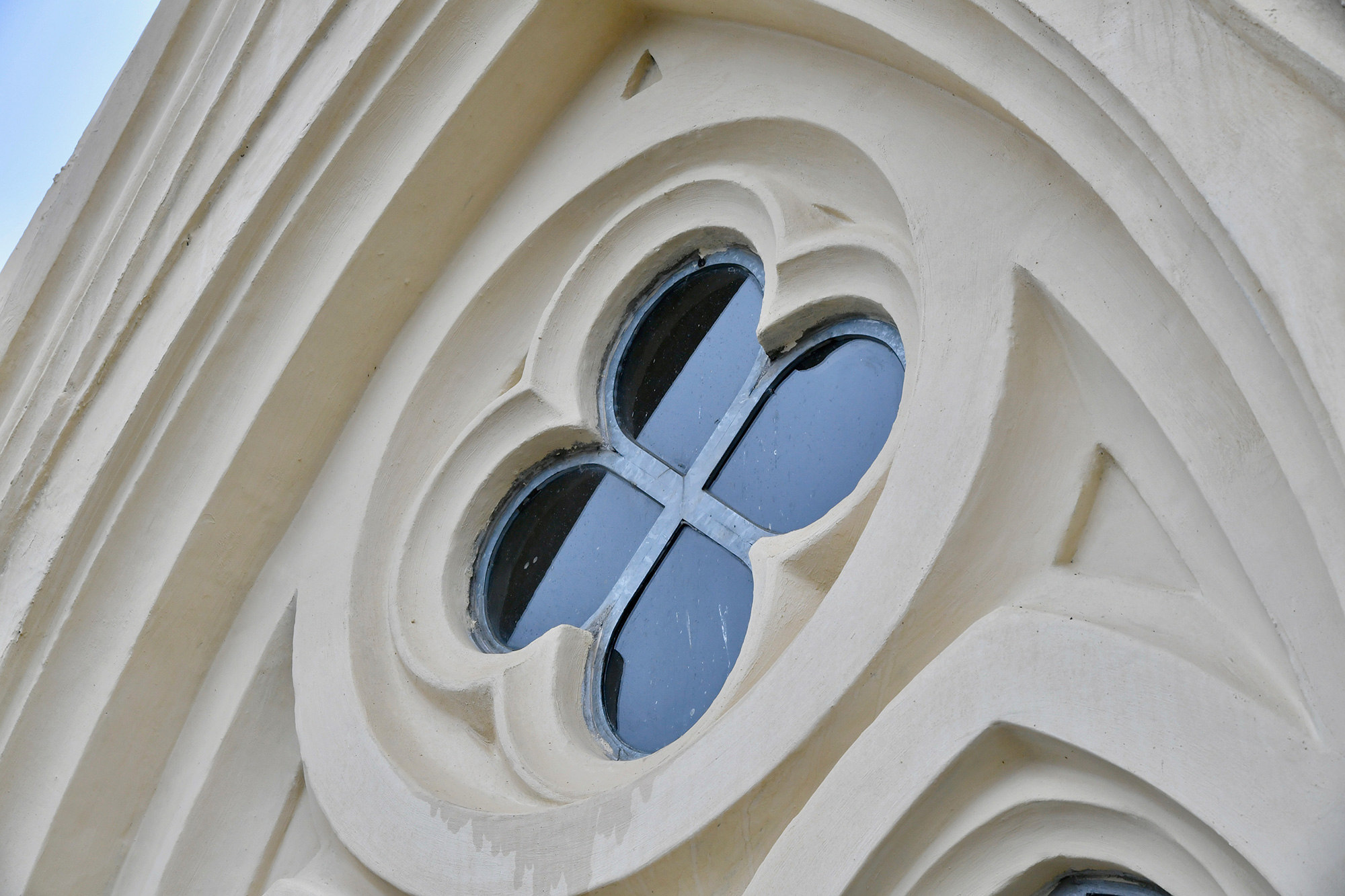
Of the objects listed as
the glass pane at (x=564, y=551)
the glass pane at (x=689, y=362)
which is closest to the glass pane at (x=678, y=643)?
the glass pane at (x=564, y=551)

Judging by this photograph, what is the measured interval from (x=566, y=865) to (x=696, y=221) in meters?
1.47

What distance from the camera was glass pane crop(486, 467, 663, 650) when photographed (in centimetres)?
267

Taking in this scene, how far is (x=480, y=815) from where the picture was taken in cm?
220

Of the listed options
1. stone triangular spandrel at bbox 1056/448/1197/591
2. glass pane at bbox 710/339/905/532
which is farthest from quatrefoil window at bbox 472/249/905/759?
stone triangular spandrel at bbox 1056/448/1197/591

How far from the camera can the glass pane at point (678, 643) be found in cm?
236

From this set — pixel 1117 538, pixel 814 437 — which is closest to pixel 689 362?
pixel 814 437

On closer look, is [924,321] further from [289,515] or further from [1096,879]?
[289,515]

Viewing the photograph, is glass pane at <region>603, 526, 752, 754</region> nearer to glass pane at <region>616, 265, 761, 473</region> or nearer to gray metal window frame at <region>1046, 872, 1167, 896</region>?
glass pane at <region>616, 265, 761, 473</region>

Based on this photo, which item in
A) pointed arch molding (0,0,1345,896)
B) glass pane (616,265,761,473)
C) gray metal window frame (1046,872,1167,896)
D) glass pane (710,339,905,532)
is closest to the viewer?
pointed arch molding (0,0,1345,896)

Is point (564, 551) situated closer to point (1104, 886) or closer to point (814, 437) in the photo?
point (814, 437)

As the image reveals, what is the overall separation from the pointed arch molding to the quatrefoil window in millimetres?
82

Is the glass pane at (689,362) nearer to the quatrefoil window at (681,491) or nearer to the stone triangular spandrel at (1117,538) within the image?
the quatrefoil window at (681,491)

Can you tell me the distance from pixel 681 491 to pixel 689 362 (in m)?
0.33

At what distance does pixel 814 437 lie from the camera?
2.41m
